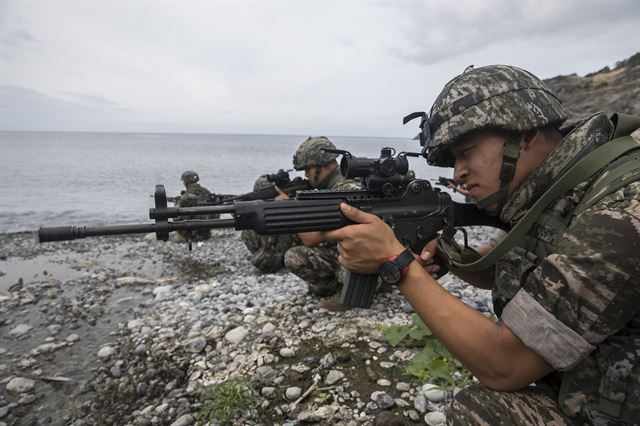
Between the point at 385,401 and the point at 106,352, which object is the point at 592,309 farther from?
the point at 106,352

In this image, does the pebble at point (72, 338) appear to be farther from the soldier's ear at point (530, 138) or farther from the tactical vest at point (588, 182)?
the soldier's ear at point (530, 138)

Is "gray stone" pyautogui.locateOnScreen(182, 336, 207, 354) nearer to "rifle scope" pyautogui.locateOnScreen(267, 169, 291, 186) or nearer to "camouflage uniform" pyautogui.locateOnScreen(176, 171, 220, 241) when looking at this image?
"rifle scope" pyautogui.locateOnScreen(267, 169, 291, 186)

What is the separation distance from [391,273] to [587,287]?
110 centimetres

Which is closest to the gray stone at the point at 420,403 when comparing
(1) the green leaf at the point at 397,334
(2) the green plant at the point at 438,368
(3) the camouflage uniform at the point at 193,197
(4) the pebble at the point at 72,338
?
(2) the green plant at the point at 438,368

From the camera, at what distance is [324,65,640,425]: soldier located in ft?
6.02

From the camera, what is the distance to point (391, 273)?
2586 millimetres

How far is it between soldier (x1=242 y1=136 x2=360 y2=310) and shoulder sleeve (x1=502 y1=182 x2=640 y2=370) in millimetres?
1714

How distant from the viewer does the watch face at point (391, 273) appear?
257 cm

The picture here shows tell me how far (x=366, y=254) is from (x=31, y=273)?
431 inches

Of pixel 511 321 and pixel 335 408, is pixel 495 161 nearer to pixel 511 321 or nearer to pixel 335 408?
pixel 511 321

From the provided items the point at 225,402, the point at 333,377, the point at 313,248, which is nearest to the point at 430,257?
the point at 333,377

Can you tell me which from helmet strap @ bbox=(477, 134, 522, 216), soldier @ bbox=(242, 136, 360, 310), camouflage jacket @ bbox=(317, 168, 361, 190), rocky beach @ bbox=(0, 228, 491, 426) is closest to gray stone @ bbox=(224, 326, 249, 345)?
rocky beach @ bbox=(0, 228, 491, 426)

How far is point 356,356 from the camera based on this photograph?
4.34 metres

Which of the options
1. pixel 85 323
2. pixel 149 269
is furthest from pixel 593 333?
pixel 149 269
